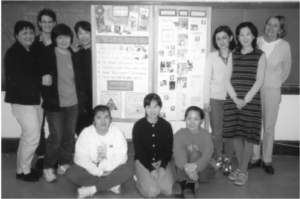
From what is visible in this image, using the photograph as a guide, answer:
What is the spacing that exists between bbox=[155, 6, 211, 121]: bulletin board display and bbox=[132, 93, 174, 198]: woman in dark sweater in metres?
0.50

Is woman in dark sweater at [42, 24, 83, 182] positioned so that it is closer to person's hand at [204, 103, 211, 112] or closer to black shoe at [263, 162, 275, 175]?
person's hand at [204, 103, 211, 112]

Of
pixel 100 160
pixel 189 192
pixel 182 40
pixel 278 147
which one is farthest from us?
pixel 278 147

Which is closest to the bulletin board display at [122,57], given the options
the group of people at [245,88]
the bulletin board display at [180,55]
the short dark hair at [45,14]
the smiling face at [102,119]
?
the bulletin board display at [180,55]

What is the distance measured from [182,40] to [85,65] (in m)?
1.07

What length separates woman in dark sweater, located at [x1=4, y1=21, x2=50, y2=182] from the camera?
257 cm

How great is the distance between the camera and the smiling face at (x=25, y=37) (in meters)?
2.63

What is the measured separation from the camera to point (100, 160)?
8.64ft

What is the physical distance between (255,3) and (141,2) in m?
1.25

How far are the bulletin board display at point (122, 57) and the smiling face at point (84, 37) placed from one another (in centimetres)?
7

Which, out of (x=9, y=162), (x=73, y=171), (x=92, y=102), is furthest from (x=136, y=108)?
(x=9, y=162)

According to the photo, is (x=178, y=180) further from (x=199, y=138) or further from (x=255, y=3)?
(x=255, y=3)

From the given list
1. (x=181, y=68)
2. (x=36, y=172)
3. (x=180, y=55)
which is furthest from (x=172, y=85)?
(x=36, y=172)

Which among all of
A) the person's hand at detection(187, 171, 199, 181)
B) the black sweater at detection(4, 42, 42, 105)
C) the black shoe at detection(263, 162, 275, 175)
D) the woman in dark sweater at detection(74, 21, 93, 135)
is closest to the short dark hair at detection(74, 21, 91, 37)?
the woman in dark sweater at detection(74, 21, 93, 135)

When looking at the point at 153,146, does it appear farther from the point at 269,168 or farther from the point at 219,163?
the point at 269,168
